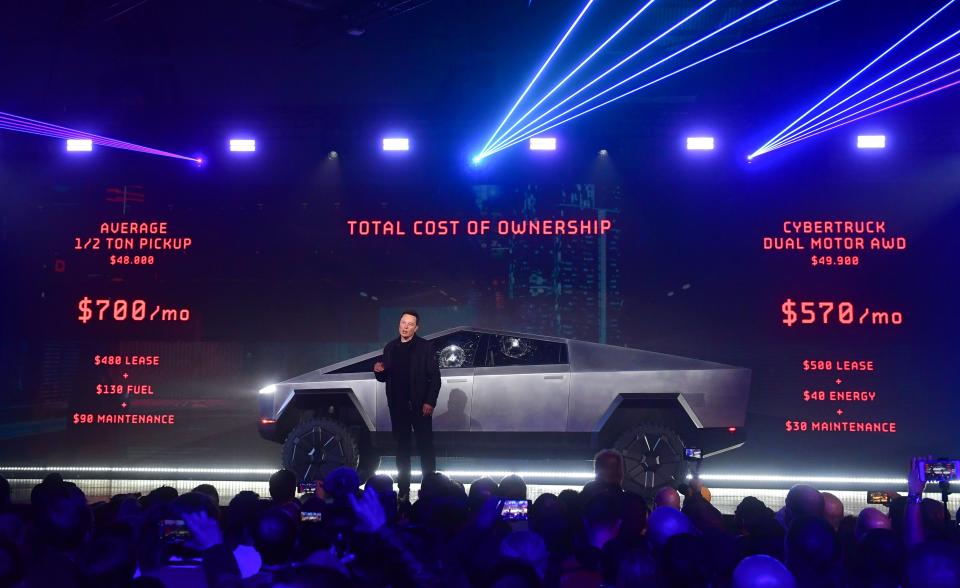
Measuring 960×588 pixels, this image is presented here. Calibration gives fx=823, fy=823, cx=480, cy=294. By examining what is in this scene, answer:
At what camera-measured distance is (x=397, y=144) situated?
995 centimetres

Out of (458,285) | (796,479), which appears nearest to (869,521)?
(796,479)

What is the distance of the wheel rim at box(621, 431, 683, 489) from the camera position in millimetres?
8586

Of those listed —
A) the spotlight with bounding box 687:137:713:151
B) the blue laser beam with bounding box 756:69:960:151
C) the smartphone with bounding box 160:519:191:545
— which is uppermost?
the blue laser beam with bounding box 756:69:960:151

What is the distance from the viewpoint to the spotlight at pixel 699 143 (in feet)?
31.7

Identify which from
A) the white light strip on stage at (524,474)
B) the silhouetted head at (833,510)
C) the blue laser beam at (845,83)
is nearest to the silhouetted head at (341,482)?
the silhouetted head at (833,510)

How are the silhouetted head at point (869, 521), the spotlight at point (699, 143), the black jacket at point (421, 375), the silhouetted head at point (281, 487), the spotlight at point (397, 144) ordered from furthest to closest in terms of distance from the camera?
the spotlight at point (397, 144), the spotlight at point (699, 143), the black jacket at point (421, 375), the silhouetted head at point (281, 487), the silhouetted head at point (869, 521)

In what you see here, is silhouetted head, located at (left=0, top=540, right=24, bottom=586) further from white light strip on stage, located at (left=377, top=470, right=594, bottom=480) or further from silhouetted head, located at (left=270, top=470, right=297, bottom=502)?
white light strip on stage, located at (left=377, top=470, right=594, bottom=480)

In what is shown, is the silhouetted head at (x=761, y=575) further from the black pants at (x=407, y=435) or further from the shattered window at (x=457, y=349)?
the shattered window at (x=457, y=349)

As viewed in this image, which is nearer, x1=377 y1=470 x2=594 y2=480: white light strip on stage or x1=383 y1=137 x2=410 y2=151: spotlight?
x1=377 y1=470 x2=594 y2=480: white light strip on stage

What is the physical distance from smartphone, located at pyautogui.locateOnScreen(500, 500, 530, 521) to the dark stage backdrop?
5.73 meters

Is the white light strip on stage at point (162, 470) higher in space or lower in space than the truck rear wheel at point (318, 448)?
lower

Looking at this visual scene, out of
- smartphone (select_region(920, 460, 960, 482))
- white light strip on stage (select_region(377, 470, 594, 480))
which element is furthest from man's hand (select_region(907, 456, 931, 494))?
white light strip on stage (select_region(377, 470, 594, 480))

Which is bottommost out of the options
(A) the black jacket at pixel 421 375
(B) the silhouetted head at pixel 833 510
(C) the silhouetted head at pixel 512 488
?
(B) the silhouetted head at pixel 833 510

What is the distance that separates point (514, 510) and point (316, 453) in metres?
5.45
